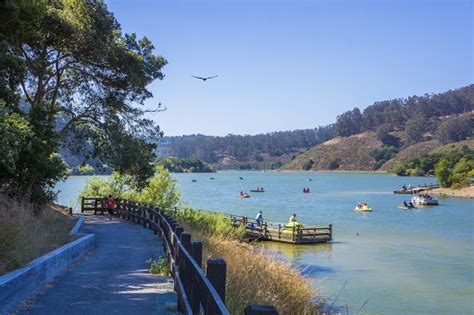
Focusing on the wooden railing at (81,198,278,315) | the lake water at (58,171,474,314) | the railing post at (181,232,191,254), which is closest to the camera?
the wooden railing at (81,198,278,315)

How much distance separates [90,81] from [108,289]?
71.5ft

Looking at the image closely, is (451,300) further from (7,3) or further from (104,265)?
(7,3)

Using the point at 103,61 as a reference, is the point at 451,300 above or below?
below

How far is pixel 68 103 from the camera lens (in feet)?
105

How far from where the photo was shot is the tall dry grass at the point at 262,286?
1031 centimetres

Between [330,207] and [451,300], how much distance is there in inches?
2274

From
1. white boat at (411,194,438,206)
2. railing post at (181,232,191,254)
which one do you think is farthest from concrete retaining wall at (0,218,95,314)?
white boat at (411,194,438,206)

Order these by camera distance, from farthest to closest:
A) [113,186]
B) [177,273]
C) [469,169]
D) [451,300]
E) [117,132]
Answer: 1. [469,169]
2. [113,186]
3. [117,132]
4. [451,300]
5. [177,273]

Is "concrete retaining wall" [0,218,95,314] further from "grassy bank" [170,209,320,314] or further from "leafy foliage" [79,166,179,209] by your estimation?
"leafy foliage" [79,166,179,209]

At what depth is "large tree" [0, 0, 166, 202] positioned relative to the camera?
82.3 feet

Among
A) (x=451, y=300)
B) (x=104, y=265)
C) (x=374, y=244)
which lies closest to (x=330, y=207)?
(x=374, y=244)

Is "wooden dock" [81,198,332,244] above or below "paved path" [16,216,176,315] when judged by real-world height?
below

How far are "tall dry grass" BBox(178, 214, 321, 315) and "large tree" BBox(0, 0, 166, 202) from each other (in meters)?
9.53

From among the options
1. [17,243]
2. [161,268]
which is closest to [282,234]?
[161,268]
